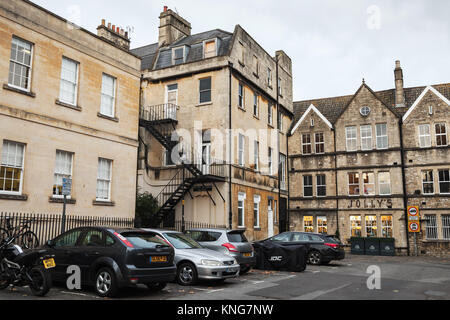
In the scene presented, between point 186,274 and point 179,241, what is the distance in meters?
1.08

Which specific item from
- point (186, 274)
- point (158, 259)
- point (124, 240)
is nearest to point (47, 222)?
point (186, 274)

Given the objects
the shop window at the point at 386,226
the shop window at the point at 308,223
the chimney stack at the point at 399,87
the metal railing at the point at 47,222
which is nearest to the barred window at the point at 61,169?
the metal railing at the point at 47,222

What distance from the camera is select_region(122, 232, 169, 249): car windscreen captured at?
9.66m

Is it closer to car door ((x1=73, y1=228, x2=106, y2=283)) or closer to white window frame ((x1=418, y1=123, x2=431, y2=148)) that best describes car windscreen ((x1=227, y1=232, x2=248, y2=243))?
car door ((x1=73, y1=228, x2=106, y2=283))

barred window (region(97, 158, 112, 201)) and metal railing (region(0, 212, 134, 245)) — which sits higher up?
barred window (region(97, 158, 112, 201))

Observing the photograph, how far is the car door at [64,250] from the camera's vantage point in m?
10.0

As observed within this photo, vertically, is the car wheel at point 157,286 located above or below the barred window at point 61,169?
below

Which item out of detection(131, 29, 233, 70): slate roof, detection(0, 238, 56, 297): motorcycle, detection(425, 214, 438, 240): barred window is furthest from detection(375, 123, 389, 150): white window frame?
detection(0, 238, 56, 297): motorcycle

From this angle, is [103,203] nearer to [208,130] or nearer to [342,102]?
[208,130]

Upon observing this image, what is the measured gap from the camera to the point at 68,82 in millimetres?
17672

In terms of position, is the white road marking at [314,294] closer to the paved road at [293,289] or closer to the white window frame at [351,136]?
the paved road at [293,289]

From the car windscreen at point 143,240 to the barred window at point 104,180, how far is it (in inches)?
353

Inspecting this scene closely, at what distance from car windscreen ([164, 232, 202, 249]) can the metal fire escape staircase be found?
9868mm

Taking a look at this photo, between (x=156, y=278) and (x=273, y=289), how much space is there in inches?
146
